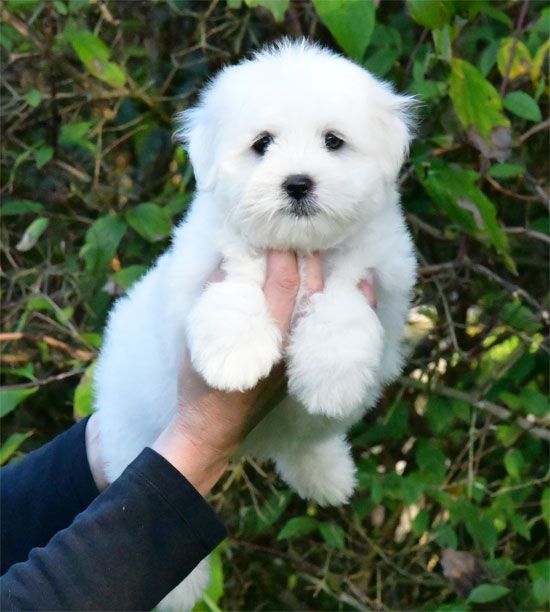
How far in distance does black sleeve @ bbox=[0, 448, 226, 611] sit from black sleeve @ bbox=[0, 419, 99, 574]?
0.63 m

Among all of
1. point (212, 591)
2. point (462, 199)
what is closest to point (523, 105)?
point (462, 199)

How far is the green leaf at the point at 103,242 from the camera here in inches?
114

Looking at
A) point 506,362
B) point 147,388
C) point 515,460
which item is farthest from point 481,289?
point 147,388

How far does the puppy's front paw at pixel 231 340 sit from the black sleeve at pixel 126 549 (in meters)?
0.19

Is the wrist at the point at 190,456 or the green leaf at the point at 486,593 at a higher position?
the wrist at the point at 190,456

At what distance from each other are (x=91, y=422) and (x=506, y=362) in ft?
4.13

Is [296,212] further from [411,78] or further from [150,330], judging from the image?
[411,78]

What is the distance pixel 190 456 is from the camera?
73.8 inches

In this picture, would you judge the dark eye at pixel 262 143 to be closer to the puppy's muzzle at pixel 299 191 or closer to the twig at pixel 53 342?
the puppy's muzzle at pixel 299 191

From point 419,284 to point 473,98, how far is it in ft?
2.50

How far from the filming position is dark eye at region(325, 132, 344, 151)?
1.92m

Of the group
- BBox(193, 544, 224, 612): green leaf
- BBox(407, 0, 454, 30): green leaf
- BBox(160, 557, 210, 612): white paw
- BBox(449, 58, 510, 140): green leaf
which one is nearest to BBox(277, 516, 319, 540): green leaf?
BBox(193, 544, 224, 612): green leaf

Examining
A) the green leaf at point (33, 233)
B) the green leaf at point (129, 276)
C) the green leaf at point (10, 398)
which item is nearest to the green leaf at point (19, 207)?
the green leaf at point (33, 233)

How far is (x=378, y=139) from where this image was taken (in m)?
1.99
